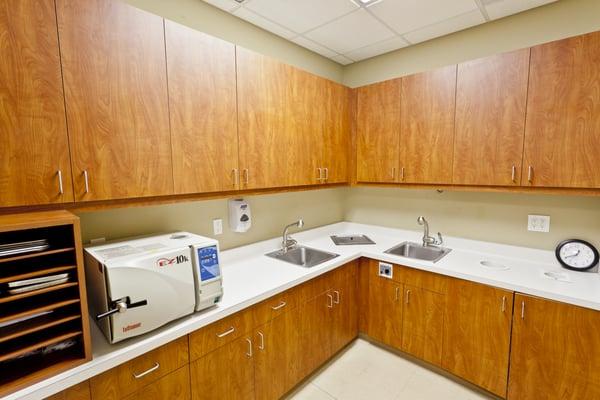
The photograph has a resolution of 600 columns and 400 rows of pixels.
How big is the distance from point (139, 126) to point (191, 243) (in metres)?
0.61

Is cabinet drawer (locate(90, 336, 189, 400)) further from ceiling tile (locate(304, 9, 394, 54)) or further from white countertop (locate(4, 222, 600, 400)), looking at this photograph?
ceiling tile (locate(304, 9, 394, 54))

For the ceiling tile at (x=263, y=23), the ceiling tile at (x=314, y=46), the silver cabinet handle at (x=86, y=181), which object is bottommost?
the silver cabinet handle at (x=86, y=181)

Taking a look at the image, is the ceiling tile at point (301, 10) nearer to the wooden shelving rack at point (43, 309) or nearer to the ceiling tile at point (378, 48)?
the ceiling tile at point (378, 48)

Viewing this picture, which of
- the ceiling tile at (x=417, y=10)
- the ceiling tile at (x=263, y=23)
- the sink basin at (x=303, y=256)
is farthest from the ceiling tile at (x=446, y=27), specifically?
the sink basin at (x=303, y=256)

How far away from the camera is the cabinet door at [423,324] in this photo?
81.4 inches

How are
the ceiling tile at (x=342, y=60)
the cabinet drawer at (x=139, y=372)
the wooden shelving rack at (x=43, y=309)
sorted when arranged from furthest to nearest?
the ceiling tile at (x=342, y=60), the cabinet drawer at (x=139, y=372), the wooden shelving rack at (x=43, y=309)

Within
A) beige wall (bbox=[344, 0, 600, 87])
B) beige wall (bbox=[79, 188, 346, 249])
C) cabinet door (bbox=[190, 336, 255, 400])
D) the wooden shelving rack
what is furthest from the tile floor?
beige wall (bbox=[344, 0, 600, 87])

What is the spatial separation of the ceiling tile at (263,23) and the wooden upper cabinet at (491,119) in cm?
138

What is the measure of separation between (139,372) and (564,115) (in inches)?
104

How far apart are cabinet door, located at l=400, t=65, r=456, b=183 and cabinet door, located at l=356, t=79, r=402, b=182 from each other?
70 millimetres

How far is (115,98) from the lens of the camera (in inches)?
50.1

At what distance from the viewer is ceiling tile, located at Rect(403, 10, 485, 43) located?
212 centimetres

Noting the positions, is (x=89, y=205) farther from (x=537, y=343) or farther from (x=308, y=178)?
(x=537, y=343)

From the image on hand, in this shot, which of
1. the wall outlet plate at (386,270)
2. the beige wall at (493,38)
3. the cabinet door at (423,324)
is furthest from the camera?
the wall outlet plate at (386,270)
